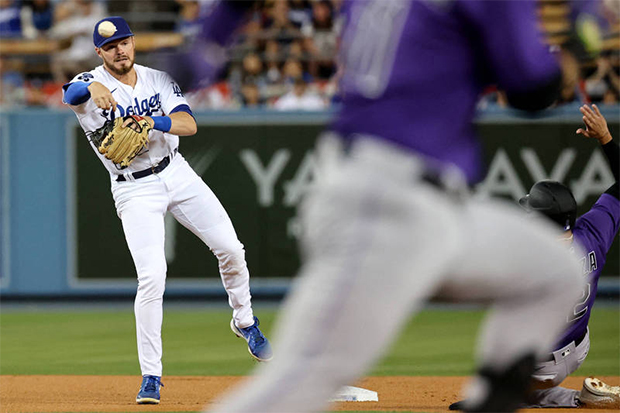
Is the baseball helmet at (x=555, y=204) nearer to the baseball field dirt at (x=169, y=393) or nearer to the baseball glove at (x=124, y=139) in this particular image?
the baseball field dirt at (x=169, y=393)

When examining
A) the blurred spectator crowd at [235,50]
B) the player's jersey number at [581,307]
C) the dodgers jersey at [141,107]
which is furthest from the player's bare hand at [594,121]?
the blurred spectator crowd at [235,50]

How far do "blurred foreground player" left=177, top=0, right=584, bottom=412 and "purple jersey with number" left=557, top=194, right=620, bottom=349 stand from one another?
8.35 ft

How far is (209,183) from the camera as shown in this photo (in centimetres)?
1141

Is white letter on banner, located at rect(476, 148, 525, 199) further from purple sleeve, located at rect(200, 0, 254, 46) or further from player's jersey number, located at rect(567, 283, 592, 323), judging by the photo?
purple sleeve, located at rect(200, 0, 254, 46)

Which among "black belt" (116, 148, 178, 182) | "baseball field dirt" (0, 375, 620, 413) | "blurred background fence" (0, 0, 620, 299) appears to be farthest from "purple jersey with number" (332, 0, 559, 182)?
"blurred background fence" (0, 0, 620, 299)

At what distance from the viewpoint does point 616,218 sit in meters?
5.19

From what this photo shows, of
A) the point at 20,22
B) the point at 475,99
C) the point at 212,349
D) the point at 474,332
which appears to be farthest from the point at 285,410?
the point at 20,22

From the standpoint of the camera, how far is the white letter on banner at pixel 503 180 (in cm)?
1129

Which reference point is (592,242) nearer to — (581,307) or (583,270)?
(583,270)

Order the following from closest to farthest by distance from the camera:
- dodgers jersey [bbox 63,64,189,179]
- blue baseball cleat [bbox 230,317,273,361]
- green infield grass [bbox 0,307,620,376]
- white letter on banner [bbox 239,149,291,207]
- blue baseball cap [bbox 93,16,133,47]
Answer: blue baseball cap [bbox 93,16,133,47] → dodgers jersey [bbox 63,64,189,179] → blue baseball cleat [bbox 230,317,273,361] → green infield grass [bbox 0,307,620,376] → white letter on banner [bbox 239,149,291,207]

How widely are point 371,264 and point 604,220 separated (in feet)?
9.87

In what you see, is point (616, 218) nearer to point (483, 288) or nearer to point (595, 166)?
point (483, 288)

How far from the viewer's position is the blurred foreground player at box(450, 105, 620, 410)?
5031 mm

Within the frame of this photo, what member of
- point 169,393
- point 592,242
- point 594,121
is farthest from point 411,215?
point 169,393
